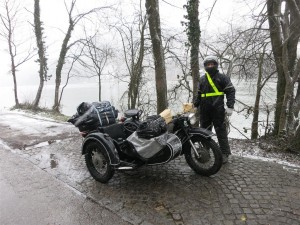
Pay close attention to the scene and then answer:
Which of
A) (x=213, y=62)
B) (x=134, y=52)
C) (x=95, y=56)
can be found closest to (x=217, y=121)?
(x=213, y=62)

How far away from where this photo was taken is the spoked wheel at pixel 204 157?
4.30m

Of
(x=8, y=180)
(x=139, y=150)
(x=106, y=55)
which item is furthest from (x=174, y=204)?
(x=106, y=55)

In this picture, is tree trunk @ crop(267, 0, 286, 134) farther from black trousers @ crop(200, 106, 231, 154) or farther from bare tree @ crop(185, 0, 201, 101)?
black trousers @ crop(200, 106, 231, 154)

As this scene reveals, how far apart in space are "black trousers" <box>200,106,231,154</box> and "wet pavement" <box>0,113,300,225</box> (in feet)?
1.47

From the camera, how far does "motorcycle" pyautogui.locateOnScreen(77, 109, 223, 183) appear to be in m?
4.16

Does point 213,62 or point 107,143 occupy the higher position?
point 213,62

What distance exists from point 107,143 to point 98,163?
1.67ft

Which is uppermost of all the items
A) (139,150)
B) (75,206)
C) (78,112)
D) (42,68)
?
(42,68)

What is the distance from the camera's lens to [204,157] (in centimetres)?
449

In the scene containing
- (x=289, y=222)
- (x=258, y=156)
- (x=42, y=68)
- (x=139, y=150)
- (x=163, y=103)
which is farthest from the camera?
(x=42, y=68)

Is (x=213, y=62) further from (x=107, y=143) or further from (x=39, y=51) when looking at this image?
(x=39, y=51)

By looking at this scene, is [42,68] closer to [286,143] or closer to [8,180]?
[8,180]

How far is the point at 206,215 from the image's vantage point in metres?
3.45

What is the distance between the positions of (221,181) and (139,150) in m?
1.37
